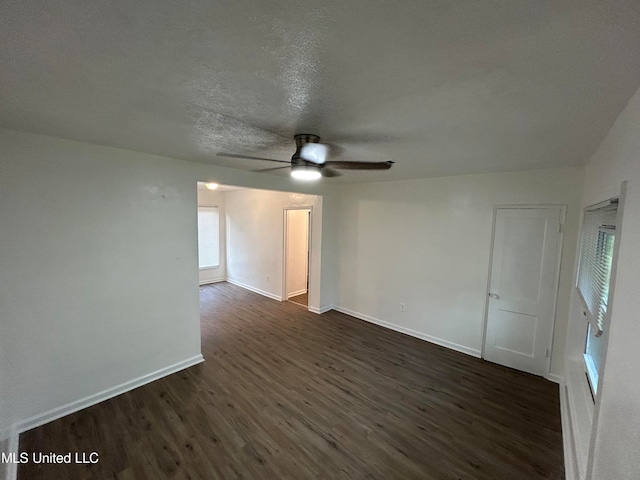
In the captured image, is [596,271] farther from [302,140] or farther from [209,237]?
[209,237]

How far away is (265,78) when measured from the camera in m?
1.18

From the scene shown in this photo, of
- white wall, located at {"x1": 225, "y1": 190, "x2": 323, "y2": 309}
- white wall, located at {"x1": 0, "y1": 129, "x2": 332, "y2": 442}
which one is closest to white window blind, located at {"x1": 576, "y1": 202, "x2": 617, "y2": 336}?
white wall, located at {"x1": 225, "y1": 190, "x2": 323, "y2": 309}

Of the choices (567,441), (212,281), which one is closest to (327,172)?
(567,441)

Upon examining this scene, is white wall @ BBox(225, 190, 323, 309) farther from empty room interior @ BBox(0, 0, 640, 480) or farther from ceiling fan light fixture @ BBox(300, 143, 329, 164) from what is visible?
ceiling fan light fixture @ BBox(300, 143, 329, 164)

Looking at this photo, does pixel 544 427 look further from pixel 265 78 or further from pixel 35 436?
pixel 35 436

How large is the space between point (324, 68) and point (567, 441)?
10.4ft

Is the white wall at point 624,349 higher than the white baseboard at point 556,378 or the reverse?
higher

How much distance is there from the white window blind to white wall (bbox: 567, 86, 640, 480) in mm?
314

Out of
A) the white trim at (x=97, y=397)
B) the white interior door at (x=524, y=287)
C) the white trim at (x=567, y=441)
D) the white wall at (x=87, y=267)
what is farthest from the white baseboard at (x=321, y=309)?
the white trim at (x=567, y=441)

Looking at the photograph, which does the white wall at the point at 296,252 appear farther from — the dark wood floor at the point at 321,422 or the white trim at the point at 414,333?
Answer: the dark wood floor at the point at 321,422

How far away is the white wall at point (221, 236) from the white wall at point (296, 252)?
2.46 m

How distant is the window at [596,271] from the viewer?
1632mm

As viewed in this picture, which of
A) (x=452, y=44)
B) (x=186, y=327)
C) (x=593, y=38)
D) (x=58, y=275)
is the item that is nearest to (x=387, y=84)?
(x=452, y=44)

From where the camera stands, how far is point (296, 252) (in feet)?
19.9
